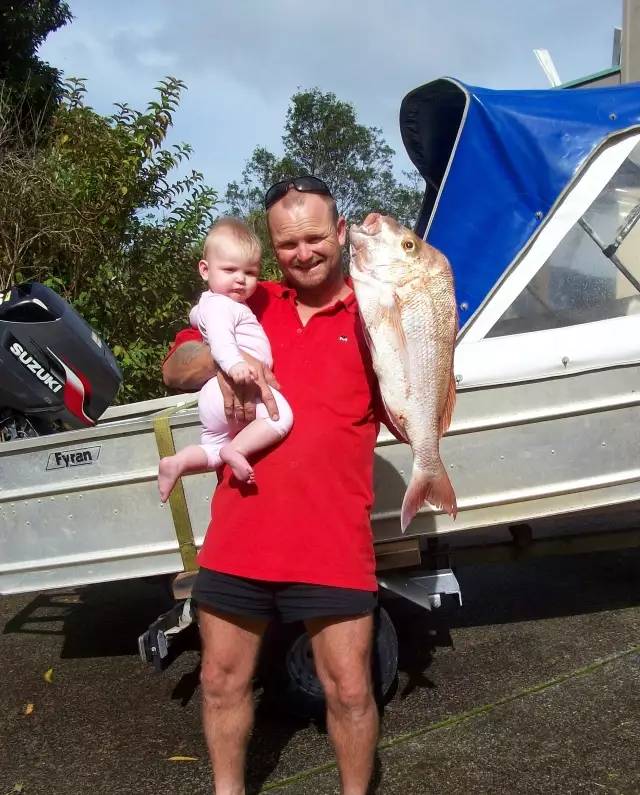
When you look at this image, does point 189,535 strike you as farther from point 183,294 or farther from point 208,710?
point 183,294

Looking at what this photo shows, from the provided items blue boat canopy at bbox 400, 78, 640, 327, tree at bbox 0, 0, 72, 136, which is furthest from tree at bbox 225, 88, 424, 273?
blue boat canopy at bbox 400, 78, 640, 327

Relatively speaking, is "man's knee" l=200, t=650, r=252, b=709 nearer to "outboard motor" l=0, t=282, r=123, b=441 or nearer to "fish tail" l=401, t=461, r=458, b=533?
"fish tail" l=401, t=461, r=458, b=533

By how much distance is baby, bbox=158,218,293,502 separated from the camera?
2369mm

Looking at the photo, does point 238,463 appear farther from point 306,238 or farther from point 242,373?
point 306,238

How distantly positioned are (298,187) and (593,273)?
1.87 meters

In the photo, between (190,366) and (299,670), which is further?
(299,670)

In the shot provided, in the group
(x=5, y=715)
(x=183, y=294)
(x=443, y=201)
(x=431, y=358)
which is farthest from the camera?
(x=183, y=294)

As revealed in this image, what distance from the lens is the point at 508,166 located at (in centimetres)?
389

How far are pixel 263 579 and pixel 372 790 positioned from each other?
3.69 ft

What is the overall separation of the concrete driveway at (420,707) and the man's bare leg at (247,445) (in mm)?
1398

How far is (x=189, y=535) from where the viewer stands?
3.41 metres

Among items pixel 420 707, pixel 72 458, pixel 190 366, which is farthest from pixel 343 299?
pixel 420 707

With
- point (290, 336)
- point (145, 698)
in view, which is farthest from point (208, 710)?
point (145, 698)

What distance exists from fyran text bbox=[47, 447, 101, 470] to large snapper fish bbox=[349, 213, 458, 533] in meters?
1.57
